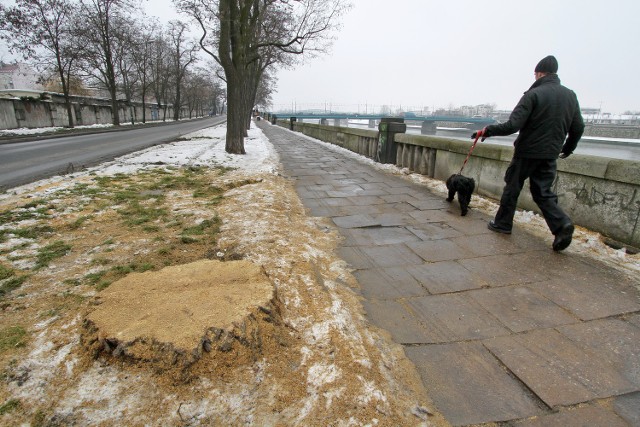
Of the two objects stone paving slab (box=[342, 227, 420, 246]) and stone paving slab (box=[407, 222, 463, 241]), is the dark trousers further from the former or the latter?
stone paving slab (box=[342, 227, 420, 246])

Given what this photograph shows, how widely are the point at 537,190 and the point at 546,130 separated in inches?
27.0

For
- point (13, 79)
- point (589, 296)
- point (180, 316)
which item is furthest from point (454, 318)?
point (13, 79)

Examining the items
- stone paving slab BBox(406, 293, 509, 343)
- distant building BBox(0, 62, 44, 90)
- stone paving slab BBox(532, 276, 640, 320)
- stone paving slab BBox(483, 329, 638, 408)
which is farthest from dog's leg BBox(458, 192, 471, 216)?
distant building BBox(0, 62, 44, 90)

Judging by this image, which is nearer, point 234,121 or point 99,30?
point 234,121

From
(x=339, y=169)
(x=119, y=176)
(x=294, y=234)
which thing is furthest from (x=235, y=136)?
(x=294, y=234)

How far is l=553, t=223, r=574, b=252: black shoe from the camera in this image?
3586mm

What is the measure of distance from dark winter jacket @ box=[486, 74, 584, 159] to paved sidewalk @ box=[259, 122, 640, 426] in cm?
113

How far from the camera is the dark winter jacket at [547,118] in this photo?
12.4ft

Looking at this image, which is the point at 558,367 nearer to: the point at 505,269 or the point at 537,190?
the point at 505,269

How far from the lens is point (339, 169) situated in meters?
9.49

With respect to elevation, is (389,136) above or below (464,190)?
above

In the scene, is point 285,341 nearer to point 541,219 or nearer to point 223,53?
point 541,219

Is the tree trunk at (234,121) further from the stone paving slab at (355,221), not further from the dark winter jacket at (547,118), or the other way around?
the dark winter jacket at (547,118)

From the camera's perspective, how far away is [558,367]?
2.05 m
